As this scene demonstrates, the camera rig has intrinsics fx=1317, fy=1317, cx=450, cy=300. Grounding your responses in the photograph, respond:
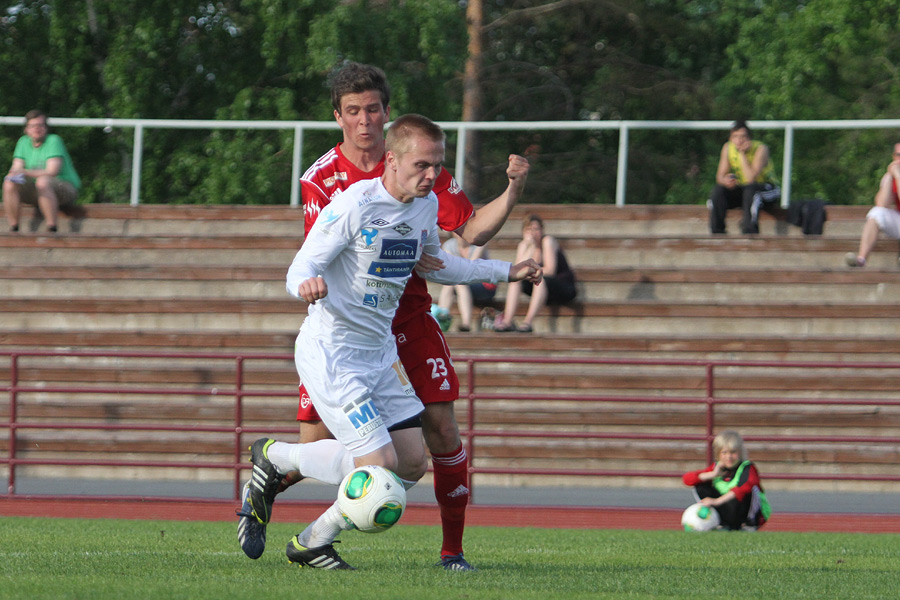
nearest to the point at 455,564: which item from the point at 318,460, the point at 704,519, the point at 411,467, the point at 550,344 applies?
the point at 411,467

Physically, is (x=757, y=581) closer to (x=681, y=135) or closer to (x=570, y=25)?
(x=681, y=135)

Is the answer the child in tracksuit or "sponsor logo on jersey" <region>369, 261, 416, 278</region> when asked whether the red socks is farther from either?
the child in tracksuit

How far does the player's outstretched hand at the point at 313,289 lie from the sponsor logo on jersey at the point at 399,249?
51 cm

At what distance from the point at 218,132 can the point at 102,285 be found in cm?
978

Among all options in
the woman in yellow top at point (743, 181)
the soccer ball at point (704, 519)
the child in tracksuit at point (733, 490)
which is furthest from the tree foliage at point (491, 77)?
the soccer ball at point (704, 519)

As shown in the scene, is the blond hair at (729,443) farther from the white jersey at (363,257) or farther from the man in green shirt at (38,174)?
the man in green shirt at (38,174)

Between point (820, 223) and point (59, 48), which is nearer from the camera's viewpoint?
point (820, 223)

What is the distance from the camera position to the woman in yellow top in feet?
49.9

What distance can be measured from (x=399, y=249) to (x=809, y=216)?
422 inches

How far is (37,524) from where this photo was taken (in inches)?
381

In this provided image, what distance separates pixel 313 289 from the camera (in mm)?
5223

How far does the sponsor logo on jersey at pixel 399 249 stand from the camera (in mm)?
5691

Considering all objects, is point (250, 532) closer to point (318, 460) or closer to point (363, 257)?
point (318, 460)

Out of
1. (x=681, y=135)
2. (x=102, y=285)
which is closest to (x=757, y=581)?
(x=102, y=285)
